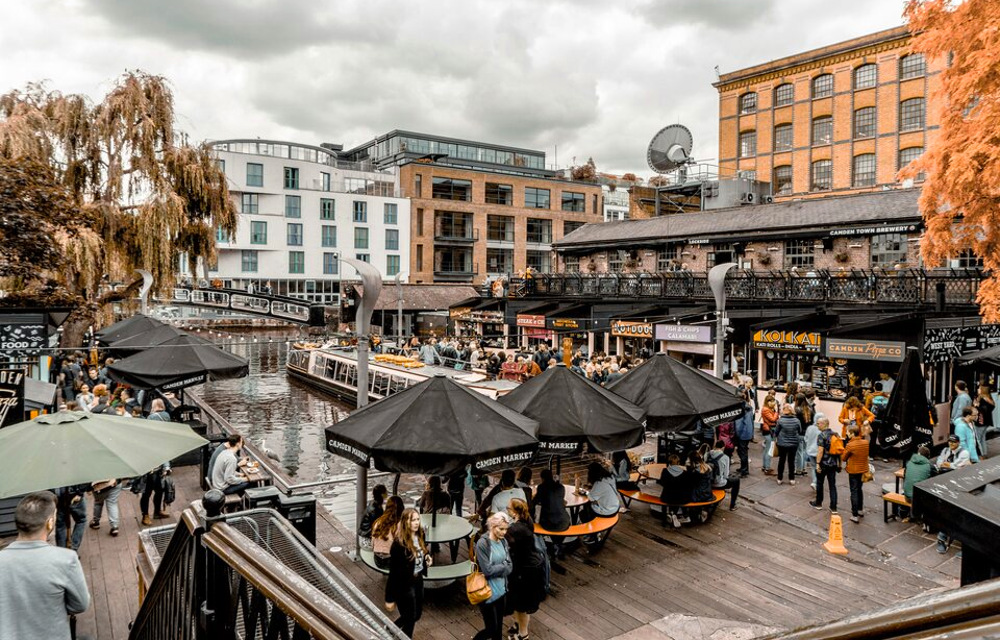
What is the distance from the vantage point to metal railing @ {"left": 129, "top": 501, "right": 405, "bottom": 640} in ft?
6.51

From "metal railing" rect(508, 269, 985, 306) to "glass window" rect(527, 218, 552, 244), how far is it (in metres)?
33.6

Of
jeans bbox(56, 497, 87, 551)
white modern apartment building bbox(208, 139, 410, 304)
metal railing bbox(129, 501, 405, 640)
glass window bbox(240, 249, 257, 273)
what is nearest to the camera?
metal railing bbox(129, 501, 405, 640)

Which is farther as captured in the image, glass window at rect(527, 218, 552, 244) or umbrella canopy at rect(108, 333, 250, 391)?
glass window at rect(527, 218, 552, 244)

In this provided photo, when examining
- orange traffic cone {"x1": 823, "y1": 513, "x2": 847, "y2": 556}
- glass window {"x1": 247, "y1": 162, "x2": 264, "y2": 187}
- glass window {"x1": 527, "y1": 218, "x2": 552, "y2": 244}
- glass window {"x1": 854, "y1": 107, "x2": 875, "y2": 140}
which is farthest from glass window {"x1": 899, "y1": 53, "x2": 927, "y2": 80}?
glass window {"x1": 247, "y1": 162, "x2": 264, "y2": 187}

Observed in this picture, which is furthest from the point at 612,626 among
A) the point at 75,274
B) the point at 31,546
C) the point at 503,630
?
the point at 75,274

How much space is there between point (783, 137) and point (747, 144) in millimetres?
2765

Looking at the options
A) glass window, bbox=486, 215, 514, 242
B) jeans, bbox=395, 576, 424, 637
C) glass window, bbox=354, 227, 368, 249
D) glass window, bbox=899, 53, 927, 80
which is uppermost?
glass window, bbox=899, 53, 927, 80

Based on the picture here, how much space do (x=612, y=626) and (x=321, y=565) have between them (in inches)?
225

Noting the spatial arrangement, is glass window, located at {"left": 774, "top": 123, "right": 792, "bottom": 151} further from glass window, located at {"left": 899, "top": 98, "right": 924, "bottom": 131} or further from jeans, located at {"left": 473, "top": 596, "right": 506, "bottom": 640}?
jeans, located at {"left": 473, "top": 596, "right": 506, "bottom": 640}

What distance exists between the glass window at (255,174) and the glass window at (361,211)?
29.0 feet

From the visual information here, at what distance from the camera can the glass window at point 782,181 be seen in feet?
148

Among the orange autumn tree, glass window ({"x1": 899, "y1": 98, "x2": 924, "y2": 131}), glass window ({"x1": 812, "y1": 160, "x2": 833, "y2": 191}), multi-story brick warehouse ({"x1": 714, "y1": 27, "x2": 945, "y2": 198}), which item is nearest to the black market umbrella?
the orange autumn tree

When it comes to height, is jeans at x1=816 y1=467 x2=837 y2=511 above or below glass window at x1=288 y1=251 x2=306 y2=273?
below

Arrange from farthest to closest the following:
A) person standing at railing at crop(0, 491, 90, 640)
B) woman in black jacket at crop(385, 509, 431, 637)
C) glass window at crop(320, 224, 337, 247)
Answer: glass window at crop(320, 224, 337, 247), woman in black jacket at crop(385, 509, 431, 637), person standing at railing at crop(0, 491, 90, 640)
